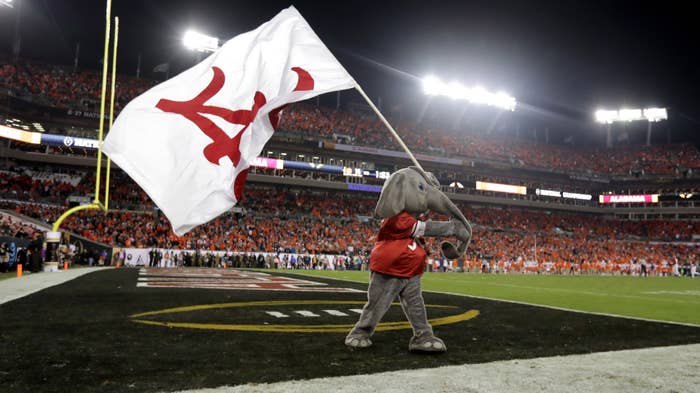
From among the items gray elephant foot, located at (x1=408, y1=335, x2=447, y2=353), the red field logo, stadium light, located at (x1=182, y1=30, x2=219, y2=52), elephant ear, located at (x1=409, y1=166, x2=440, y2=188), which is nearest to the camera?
gray elephant foot, located at (x1=408, y1=335, x2=447, y2=353)

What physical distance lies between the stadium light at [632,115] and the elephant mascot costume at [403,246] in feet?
218

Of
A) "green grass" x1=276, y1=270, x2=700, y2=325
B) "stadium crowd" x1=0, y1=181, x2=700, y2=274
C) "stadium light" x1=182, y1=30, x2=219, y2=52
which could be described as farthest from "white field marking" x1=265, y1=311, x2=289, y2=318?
"stadium light" x1=182, y1=30, x2=219, y2=52

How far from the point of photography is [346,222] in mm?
40438

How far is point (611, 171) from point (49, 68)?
61.2 meters

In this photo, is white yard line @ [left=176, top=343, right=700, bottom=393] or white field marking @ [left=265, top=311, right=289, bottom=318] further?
white field marking @ [left=265, top=311, right=289, bottom=318]

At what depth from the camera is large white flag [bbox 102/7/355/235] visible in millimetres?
4391

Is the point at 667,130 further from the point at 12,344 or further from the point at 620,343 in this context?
the point at 12,344

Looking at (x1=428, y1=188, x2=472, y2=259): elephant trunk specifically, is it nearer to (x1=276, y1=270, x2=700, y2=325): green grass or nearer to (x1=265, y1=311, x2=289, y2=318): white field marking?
(x1=265, y1=311, x2=289, y2=318): white field marking

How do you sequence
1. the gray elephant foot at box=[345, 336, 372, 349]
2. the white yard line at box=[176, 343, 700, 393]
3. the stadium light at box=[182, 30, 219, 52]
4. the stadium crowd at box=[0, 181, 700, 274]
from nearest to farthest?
the white yard line at box=[176, 343, 700, 393] → the gray elephant foot at box=[345, 336, 372, 349] → the stadium crowd at box=[0, 181, 700, 274] → the stadium light at box=[182, 30, 219, 52]

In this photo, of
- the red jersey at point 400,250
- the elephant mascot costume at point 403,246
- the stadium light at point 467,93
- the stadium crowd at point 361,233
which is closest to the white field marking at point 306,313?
the elephant mascot costume at point 403,246

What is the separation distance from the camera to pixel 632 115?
60625 mm

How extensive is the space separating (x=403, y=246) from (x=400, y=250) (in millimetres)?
54

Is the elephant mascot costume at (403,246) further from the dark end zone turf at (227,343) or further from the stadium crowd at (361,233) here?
the stadium crowd at (361,233)

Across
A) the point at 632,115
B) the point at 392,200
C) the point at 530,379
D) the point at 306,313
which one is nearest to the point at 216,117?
the point at 392,200
